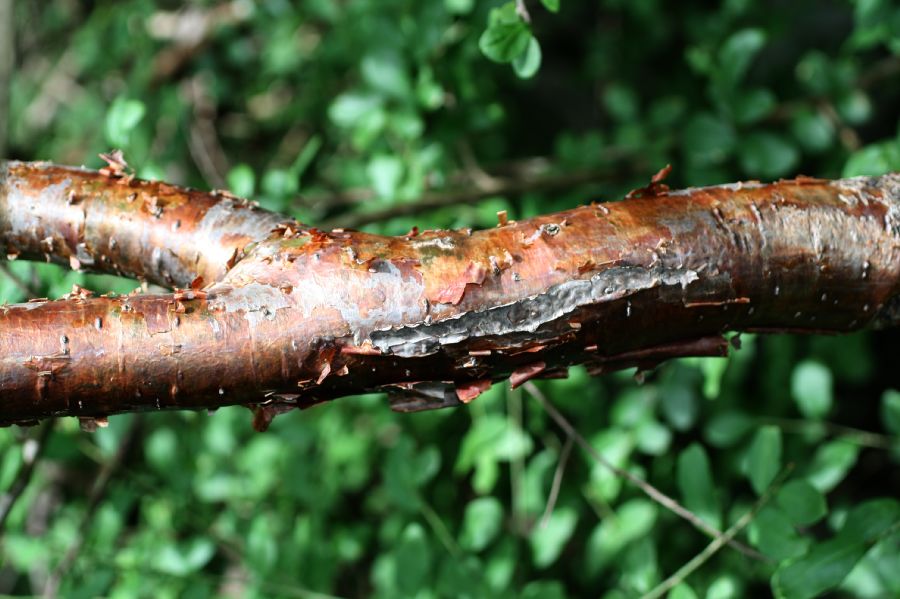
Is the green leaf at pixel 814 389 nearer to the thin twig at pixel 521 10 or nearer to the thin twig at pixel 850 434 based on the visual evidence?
the thin twig at pixel 850 434

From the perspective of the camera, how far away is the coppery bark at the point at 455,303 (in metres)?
0.77

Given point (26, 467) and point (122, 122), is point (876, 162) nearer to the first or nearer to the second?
point (122, 122)

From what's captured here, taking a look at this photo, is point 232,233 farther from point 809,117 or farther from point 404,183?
point 809,117

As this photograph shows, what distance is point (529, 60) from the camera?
109 centimetres

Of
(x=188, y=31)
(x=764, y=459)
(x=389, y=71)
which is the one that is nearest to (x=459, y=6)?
(x=389, y=71)

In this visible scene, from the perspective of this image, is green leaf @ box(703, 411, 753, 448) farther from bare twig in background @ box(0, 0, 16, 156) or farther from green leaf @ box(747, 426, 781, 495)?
bare twig in background @ box(0, 0, 16, 156)

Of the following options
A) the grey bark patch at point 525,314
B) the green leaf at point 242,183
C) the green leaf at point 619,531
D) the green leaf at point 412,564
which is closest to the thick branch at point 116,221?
the grey bark patch at point 525,314

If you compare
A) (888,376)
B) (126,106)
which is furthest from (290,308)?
(888,376)

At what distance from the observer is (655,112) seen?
191 centimetres

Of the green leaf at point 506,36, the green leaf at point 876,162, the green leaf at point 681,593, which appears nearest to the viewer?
the green leaf at point 506,36

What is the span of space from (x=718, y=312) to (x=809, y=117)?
1087 mm

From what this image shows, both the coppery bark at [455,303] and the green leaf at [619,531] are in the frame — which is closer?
the coppery bark at [455,303]

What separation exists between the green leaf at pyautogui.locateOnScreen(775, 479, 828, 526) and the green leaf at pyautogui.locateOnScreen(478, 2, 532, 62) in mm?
699

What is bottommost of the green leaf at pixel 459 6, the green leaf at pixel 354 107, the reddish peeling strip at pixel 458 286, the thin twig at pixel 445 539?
the thin twig at pixel 445 539
